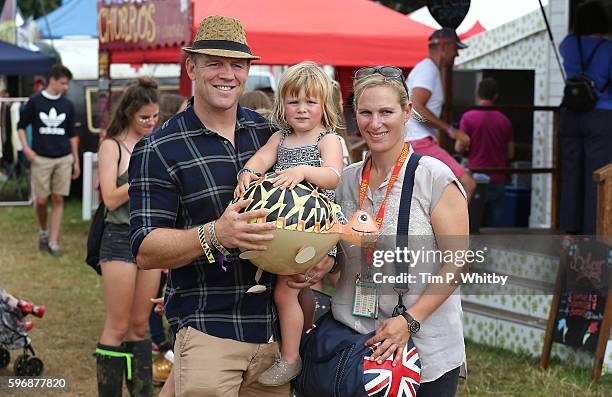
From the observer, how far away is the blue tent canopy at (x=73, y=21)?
19.9 m

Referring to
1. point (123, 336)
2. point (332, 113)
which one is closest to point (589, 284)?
point (123, 336)

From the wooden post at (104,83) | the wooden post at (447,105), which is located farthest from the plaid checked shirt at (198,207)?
the wooden post at (104,83)

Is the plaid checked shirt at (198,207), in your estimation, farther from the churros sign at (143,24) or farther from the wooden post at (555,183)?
the churros sign at (143,24)

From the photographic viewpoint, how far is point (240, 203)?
9.44 ft

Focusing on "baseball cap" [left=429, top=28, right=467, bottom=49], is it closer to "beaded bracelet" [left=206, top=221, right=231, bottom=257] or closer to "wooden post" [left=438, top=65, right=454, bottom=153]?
"wooden post" [left=438, top=65, right=454, bottom=153]

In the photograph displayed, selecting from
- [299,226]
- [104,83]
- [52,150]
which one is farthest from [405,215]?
[104,83]

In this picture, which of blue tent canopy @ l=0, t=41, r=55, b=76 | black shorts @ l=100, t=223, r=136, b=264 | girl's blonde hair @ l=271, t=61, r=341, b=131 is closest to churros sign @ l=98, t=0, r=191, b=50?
black shorts @ l=100, t=223, r=136, b=264

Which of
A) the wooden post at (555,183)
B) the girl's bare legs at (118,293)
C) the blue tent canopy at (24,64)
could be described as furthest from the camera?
the blue tent canopy at (24,64)

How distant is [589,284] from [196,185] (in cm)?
402

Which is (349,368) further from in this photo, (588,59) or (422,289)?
(588,59)

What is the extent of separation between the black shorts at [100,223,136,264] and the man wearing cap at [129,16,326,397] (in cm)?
189

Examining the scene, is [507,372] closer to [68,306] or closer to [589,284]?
[589,284]

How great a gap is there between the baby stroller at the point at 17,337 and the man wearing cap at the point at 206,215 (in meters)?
3.29

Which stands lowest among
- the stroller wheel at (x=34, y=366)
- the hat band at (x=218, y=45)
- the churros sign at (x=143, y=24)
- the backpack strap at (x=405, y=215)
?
the stroller wheel at (x=34, y=366)
